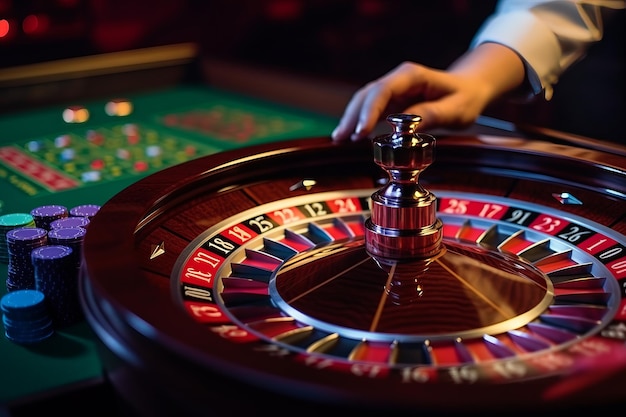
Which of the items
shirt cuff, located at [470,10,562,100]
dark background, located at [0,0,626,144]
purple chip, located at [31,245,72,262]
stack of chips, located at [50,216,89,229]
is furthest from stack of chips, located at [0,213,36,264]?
dark background, located at [0,0,626,144]

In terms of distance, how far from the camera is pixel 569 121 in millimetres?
3760

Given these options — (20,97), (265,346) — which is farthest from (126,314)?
(20,97)

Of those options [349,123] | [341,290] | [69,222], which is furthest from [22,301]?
[349,123]

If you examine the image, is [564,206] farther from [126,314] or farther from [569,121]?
[569,121]

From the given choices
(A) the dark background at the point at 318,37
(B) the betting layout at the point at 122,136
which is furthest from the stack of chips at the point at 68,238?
(A) the dark background at the point at 318,37

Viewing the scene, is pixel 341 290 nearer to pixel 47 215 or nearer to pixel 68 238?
pixel 68 238

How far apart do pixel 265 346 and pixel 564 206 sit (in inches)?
33.0

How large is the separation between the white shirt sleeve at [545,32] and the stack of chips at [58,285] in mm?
1627

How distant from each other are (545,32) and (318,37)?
2814 mm

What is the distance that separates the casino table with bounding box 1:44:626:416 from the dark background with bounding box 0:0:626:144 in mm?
1351

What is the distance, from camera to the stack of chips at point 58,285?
1.36m

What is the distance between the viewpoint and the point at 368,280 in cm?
133

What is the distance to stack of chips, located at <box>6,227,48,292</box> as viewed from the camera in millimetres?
1478

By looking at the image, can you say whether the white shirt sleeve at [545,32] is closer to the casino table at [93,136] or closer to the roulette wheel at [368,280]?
the roulette wheel at [368,280]
